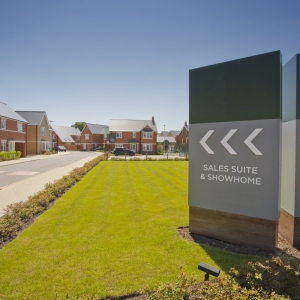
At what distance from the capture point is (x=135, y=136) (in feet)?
181

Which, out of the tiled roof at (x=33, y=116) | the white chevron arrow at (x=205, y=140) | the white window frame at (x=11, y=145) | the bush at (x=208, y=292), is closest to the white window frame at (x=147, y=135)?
the tiled roof at (x=33, y=116)

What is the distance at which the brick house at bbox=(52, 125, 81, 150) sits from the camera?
66125 mm

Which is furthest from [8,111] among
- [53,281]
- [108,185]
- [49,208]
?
[53,281]

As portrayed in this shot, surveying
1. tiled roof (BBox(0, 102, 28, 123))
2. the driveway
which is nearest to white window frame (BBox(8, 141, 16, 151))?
tiled roof (BBox(0, 102, 28, 123))

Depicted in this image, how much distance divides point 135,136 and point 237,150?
163 feet

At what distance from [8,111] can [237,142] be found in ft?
128

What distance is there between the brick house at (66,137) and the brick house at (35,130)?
1799cm

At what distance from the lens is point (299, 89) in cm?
566

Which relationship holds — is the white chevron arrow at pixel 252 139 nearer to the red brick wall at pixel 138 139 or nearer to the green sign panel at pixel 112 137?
the red brick wall at pixel 138 139

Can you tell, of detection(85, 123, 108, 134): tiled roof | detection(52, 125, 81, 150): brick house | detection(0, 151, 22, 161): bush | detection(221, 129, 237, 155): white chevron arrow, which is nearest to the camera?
detection(221, 129, 237, 155): white chevron arrow

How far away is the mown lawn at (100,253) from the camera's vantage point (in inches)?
169

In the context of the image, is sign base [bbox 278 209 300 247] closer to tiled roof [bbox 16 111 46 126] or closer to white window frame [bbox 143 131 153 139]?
tiled roof [bbox 16 111 46 126]

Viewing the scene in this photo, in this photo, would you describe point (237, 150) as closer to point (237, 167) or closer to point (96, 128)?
point (237, 167)

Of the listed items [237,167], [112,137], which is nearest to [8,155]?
[112,137]
